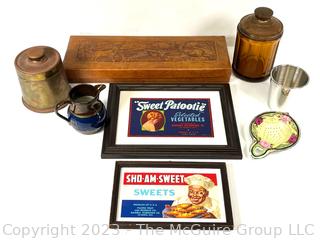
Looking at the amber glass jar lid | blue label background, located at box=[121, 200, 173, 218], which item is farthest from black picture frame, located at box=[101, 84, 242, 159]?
the amber glass jar lid

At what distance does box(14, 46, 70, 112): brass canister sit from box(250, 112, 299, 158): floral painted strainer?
1.82 feet

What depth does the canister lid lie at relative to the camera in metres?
0.96

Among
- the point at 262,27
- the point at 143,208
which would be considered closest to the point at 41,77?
the point at 143,208

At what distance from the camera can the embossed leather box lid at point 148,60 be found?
3.60ft

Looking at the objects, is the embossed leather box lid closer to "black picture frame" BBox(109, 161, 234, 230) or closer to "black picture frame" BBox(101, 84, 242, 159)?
"black picture frame" BBox(101, 84, 242, 159)

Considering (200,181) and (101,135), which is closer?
(200,181)

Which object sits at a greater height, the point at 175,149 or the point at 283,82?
the point at 283,82

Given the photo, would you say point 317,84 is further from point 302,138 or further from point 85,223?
point 85,223

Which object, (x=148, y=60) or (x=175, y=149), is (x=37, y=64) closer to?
(x=148, y=60)

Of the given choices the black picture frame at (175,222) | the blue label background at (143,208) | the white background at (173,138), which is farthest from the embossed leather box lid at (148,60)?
the blue label background at (143,208)

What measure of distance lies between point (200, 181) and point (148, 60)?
42cm

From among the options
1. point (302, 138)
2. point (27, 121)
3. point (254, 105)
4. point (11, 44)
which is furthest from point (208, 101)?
point (11, 44)

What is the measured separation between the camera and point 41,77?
3.16ft

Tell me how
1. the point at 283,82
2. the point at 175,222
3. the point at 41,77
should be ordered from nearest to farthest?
the point at 175,222, the point at 41,77, the point at 283,82
